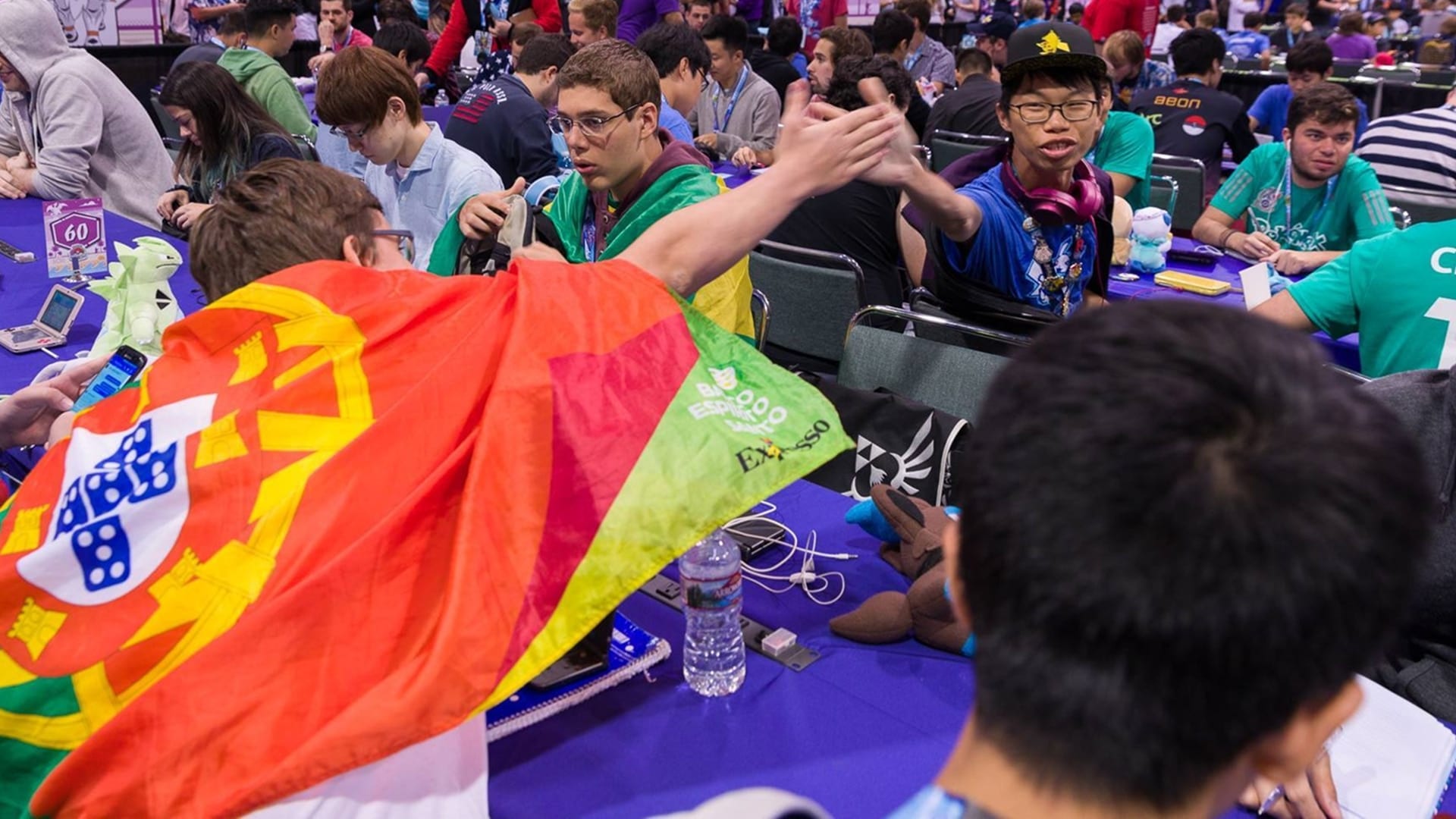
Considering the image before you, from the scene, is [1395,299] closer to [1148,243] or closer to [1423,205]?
[1148,243]

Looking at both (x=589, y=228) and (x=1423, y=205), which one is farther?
(x=1423, y=205)

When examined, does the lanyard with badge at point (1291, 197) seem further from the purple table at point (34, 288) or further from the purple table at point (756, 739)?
the purple table at point (34, 288)

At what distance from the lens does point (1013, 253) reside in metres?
2.92

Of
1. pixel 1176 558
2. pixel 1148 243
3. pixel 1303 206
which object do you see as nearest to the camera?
pixel 1176 558

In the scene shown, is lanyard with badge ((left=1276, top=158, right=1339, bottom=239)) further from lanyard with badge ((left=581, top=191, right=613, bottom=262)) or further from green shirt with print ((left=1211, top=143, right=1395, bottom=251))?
lanyard with badge ((left=581, top=191, right=613, bottom=262))

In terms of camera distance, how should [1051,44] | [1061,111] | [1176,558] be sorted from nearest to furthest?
[1176,558] → [1061,111] → [1051,44]

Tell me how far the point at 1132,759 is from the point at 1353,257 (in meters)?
2.80

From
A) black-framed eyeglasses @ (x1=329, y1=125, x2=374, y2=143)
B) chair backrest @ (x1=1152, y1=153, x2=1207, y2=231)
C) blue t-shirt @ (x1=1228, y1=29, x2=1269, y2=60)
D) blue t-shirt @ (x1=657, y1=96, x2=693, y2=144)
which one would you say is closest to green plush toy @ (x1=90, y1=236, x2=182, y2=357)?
black-framed eyeglasses @ (x1=329, y1=125, x2=374, y2=143)

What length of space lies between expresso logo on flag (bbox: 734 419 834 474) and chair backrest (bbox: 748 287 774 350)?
1696mm

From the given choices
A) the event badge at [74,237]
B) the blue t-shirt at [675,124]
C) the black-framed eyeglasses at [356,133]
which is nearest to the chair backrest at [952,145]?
the blue t-shirt at [675,124]

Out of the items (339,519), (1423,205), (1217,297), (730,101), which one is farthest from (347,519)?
(730,101)

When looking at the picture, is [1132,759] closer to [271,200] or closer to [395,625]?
[395,625]

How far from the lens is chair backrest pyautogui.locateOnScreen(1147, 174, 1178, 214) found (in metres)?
5.18

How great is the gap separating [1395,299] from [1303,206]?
5.35ft
